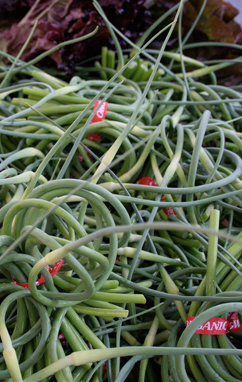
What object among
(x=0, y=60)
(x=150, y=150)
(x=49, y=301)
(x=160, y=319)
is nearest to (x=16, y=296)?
(x=49, y=301)

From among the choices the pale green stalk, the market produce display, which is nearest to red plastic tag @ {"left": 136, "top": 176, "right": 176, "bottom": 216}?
the market produce display

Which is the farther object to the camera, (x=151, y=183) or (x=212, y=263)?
(x=151, y=183)

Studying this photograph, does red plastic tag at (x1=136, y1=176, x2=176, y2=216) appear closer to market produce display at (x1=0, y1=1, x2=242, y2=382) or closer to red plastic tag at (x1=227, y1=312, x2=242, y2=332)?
market produce display at (x1=0, y1=1, x2=242, y2=382)

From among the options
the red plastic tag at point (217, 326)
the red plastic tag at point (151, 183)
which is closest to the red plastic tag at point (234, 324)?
the red plastic tag at point (217, 326)

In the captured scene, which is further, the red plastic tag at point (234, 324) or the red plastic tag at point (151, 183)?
the red plastic tag at point (151, 183)

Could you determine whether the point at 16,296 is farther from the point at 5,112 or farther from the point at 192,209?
the point at 5,112

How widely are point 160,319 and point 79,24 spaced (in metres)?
0.75

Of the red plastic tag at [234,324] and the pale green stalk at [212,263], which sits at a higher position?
the pale green stalk at [212,263]

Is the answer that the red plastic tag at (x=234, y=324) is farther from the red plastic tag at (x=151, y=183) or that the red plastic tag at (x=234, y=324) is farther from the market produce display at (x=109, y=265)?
the red plastic tag at (x=151, y=183)

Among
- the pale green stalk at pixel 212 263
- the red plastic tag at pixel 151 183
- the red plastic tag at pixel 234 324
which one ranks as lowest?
the red plastic tag at pixel 234 324

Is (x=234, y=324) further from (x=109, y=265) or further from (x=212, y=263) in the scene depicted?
(x=109, y=265)

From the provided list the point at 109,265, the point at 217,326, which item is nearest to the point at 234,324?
the point at 217,326

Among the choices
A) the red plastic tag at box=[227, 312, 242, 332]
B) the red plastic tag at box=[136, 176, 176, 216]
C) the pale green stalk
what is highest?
the red plastic tag at box=[136, 176, 176, 216]

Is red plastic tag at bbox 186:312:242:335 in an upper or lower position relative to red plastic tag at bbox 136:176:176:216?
lower
